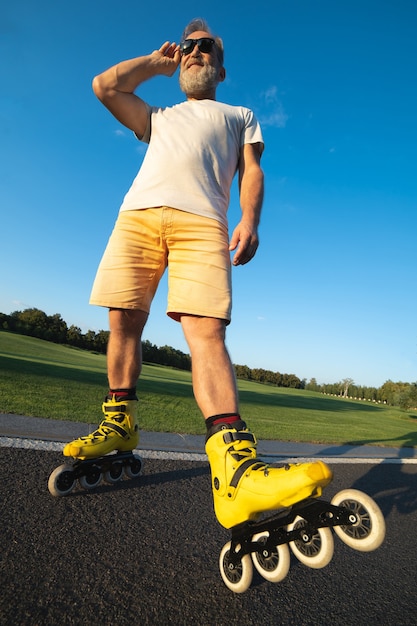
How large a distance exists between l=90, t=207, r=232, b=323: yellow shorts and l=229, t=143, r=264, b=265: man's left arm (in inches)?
2.9

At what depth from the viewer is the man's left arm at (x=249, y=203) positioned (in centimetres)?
183

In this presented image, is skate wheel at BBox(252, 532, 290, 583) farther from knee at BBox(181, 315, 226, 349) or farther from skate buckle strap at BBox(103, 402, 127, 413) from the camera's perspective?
skate buckle strap at BBox(103, 402, 127, 413)

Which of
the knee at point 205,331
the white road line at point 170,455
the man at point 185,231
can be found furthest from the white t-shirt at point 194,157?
the white road line at point 170,455

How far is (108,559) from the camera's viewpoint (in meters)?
1.36

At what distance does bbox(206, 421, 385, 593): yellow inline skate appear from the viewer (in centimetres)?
115

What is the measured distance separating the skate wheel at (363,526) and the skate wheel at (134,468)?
1370 mm

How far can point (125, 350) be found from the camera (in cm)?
226

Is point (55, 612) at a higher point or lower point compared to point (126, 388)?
lower

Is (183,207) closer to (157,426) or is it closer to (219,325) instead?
(219,325)

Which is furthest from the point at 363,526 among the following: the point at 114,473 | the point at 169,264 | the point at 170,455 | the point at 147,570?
the point at 170,455

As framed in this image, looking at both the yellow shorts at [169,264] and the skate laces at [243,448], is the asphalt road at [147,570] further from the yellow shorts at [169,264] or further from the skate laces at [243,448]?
the yellow shorts at [169,264]

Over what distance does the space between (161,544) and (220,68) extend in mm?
2575

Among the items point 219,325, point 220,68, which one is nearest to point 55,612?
point 219,325

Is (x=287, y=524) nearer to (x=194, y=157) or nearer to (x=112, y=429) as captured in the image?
(x=112, y=429)
